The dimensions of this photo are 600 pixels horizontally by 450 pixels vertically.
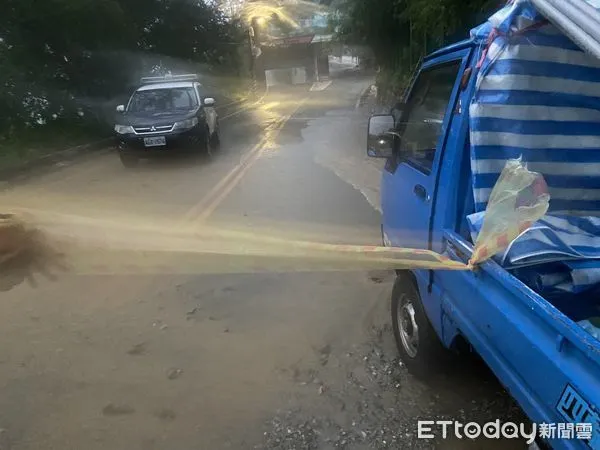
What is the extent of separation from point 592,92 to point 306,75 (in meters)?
57.7

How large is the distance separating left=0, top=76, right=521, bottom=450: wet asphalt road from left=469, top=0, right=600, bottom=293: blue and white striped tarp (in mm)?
1240

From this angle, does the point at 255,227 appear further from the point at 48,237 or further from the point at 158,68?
the point at 158,68

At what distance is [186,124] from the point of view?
470 inches

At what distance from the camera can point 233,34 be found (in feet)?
106

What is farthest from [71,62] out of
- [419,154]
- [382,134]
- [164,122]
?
[419,154]

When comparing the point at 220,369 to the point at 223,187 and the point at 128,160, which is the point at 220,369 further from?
the point at 128,160

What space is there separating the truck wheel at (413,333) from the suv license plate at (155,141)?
29.2ft

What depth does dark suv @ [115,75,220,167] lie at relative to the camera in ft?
38.4

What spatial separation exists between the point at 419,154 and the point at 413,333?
106cm

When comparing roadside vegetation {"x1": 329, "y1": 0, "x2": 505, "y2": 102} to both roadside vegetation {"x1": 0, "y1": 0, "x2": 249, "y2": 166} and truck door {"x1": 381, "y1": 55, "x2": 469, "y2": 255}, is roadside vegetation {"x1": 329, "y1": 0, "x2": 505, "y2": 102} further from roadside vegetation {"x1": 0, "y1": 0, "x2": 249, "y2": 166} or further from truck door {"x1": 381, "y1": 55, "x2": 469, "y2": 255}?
roadside vegetation {"x1": 0, "y1": 0, "x2": 249, "y2": 166}

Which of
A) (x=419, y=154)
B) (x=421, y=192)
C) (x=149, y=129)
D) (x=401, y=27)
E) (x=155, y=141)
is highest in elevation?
(x=401, y=27)

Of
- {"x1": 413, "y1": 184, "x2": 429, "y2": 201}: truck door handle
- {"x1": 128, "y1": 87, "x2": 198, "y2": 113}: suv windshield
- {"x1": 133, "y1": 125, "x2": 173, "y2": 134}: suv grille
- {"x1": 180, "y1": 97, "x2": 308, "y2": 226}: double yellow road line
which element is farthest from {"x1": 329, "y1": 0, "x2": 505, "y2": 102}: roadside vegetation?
{"x1": 133, "y1": 125, "x2": 173, "y2": 134}: suv grille

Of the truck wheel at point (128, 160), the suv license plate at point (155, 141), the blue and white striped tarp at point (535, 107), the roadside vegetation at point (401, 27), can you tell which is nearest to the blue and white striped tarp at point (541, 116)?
the blue and white striped tarp at point (535, 107)

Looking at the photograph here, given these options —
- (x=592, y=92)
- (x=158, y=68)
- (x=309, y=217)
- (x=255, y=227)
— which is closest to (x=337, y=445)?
(x=592, y=92)
